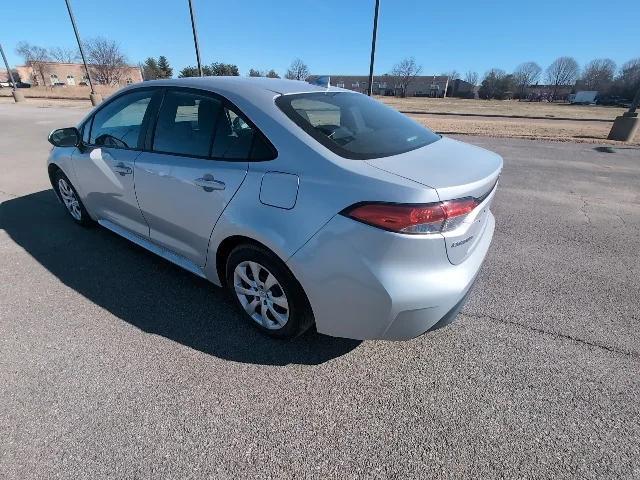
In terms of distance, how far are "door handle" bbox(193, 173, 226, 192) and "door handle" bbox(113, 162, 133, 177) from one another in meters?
0.94

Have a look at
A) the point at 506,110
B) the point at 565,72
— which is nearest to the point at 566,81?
the point at 565,72

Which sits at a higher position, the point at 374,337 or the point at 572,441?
the point at 374,337

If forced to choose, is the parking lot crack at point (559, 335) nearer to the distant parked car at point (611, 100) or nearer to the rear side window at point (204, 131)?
the rear side window at point (204, 131)

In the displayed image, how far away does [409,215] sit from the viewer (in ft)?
5.82

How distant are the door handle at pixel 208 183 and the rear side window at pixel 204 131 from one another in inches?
6.2

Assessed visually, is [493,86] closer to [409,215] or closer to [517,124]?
[517,124]

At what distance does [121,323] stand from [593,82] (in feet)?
382

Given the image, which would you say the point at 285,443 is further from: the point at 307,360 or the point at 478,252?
the point at 478,252

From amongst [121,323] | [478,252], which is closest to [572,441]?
[478,252]

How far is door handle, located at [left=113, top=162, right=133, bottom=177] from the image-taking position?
3.07 metres

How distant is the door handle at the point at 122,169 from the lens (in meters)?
3.07

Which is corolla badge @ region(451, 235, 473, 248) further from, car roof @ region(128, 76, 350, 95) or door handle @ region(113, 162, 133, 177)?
door handle @ region(113, 162, 133, 177)

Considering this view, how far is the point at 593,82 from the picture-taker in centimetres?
8856

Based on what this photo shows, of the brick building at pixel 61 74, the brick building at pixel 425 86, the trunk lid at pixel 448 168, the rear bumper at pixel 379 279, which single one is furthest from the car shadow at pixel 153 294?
the brick building at pixel 425 86
